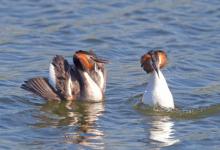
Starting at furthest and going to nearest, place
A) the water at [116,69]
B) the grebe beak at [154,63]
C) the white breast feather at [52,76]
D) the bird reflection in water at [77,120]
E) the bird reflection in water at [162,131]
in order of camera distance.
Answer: the white breast feather at [52,76] < the grebe beak at [154,63] < the water at [116,69] < the bird reflection in water at [77,120] < the bird reflection in water at [162,131]

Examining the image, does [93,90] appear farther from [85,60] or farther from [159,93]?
[159,93]

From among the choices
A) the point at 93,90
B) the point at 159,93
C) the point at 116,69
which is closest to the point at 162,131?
the point at 159,93

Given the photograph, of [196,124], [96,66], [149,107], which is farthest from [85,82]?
[196,124]

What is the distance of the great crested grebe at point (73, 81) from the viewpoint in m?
14.0

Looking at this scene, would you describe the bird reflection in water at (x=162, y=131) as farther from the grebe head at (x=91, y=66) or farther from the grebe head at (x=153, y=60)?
the grebe head at (x=91, y=66)

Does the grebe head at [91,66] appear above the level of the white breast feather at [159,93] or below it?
above

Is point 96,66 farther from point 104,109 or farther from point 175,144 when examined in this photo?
point 175,144

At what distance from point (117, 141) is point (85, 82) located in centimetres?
278

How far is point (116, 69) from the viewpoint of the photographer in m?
15.6

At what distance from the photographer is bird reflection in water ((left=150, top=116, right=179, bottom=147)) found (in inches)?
457

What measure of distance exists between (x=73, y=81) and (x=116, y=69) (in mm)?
1500

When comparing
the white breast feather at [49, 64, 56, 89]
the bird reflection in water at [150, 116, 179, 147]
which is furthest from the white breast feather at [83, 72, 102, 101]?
the bird reflection in water at [150, 116, 179, 147]

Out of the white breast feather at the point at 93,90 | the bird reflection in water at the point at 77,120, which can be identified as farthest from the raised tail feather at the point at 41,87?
the white breast feather at the point at 93,90

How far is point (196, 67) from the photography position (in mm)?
15641
